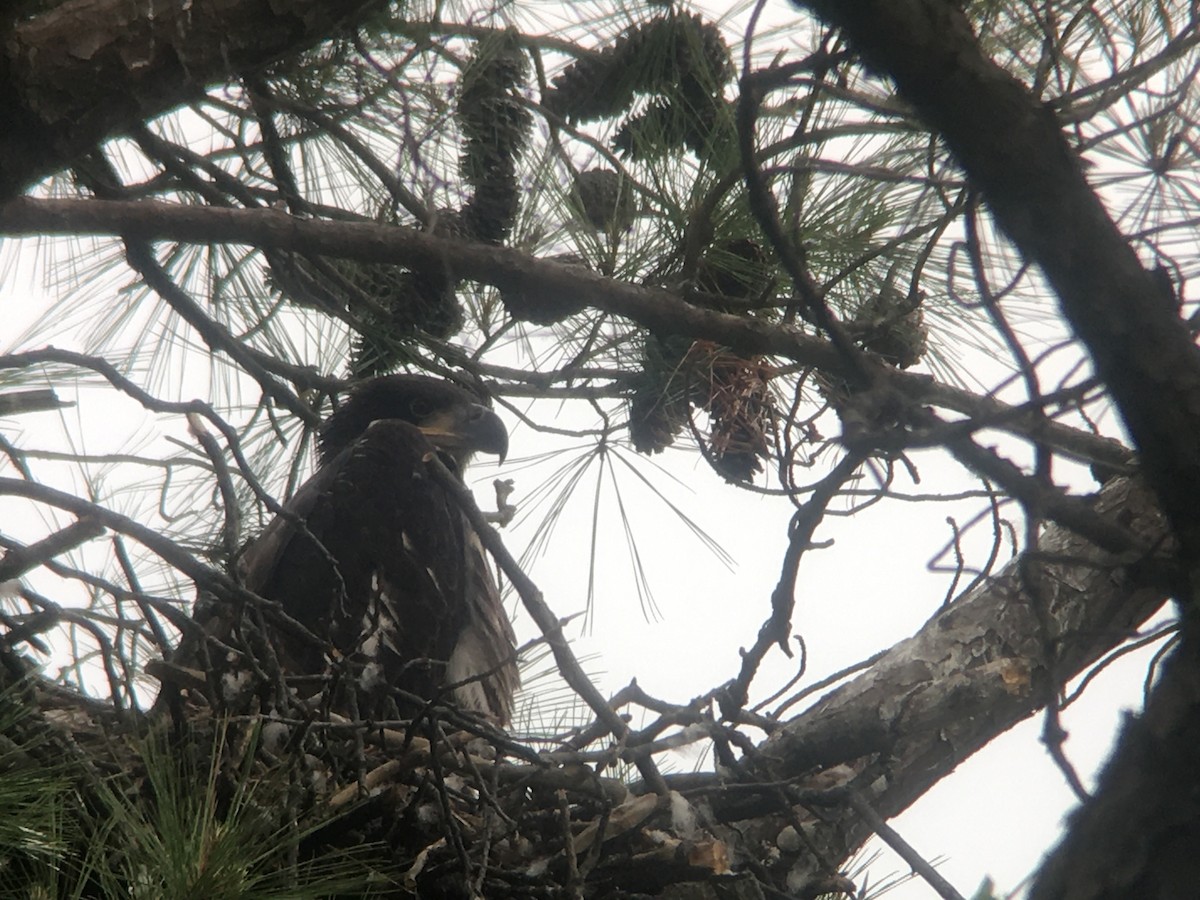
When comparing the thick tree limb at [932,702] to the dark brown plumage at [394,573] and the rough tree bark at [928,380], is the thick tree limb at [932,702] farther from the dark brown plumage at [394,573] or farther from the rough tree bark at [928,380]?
the dark brown plumage at [394,573]

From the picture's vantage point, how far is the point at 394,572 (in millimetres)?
4340

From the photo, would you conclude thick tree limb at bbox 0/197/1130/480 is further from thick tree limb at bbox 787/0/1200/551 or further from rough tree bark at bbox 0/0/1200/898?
thick tree limb at bbox 787/0/1200/551

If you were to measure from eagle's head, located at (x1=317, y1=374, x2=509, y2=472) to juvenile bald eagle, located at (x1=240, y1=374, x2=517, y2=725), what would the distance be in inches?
17.3

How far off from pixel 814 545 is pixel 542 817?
1046mm

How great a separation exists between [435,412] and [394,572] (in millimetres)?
1228

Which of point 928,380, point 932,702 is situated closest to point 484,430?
point 932,702

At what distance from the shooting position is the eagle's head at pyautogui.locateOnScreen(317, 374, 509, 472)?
538 centimetres

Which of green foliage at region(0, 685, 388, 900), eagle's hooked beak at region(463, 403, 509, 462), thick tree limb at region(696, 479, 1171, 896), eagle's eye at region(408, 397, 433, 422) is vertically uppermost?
eagle's eye at region(408, 397, 433, 422)

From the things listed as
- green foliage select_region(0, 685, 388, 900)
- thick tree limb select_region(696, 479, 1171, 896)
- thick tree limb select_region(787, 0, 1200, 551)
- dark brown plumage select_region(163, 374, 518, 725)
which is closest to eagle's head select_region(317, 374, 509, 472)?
dark brown plumage select_region(163, 374, 518, 725)

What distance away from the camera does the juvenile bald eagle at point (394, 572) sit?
420 centimetres

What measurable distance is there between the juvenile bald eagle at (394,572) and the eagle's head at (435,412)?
439mm

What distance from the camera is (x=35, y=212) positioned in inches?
119

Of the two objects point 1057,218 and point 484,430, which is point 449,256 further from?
point 484,430

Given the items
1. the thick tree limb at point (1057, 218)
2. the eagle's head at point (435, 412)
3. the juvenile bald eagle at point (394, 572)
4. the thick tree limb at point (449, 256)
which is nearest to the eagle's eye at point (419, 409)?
the eagle's head at point (435, 412)
